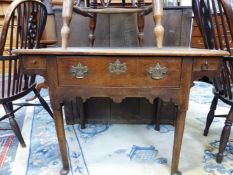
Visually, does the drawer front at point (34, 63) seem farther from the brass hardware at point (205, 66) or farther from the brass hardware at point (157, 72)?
the brass hardware at point (205, 66)

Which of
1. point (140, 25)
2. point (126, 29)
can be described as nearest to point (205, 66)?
point (140, 25)

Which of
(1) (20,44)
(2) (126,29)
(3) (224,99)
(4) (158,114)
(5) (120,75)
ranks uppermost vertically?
(2) (126,29)

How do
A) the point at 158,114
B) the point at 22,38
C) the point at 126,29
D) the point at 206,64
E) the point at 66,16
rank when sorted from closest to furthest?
the point at 206,64 < the point at 66,16 < the point at 22,38 < the point at 126,29 < the point at 158,114

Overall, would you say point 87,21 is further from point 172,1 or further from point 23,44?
point 172,1

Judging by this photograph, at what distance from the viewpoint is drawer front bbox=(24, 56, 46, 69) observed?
37.8 inches

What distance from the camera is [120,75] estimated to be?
98 centimetres

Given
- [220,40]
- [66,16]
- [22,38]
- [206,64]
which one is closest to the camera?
[206,64]

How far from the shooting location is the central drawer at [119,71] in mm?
953

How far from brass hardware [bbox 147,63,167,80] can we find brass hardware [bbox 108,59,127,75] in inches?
4.2

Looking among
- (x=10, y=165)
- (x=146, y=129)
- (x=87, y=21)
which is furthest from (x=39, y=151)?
(x=87, y=21)

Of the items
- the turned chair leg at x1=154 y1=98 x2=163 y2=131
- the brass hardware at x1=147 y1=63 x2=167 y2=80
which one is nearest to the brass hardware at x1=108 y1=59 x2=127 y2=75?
the brass hardware at x1=147 y1=63 x2=167 y2=80

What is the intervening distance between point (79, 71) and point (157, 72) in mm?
332

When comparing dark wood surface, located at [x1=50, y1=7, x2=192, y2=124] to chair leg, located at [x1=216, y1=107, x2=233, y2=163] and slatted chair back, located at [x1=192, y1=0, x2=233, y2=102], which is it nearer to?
slatted chair back, located at [x1=192, y1=0, x2=233, y2=102]

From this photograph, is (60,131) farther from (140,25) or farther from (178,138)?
(140,25)
